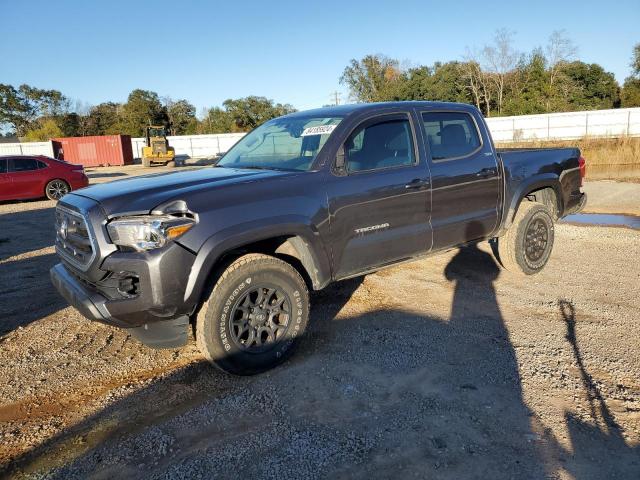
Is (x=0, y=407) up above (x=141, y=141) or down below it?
below

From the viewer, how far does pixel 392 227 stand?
4.21 m

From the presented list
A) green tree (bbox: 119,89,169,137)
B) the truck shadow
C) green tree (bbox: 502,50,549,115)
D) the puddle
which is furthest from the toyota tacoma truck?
green tree (bbox: 119,89,169,137)

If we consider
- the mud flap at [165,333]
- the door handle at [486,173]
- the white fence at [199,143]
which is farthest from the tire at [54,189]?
the white fence at [199,143]

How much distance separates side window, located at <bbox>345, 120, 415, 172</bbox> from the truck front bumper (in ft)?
5.44

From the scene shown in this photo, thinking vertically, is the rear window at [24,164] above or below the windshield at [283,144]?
above

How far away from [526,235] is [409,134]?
7.00 feet

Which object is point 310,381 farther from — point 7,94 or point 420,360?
point 7,94

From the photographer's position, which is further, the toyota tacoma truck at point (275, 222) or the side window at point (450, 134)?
the side window at point (450, 134)

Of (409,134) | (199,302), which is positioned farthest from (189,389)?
(409,134)

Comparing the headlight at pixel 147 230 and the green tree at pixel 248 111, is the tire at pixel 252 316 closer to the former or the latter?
the headlight at pixel 147 230

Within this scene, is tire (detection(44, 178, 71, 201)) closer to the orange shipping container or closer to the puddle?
the puddle

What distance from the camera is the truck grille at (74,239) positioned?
10.8 feet

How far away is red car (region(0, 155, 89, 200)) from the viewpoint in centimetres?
1473

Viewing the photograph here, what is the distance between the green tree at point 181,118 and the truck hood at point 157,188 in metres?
67.1
